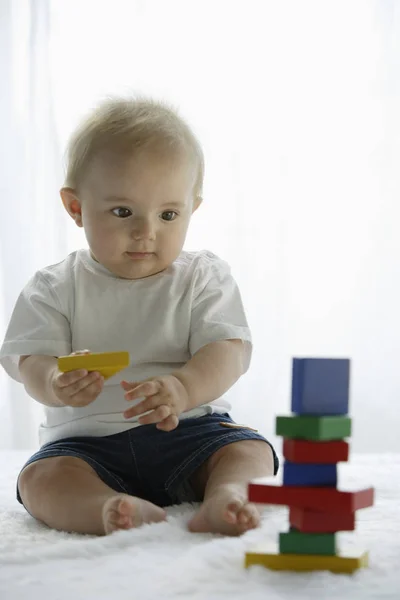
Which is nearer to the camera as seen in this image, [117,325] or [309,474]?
[309,474]

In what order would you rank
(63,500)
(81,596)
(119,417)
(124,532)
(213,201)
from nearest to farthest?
(81,596) → (124,532) → (63,500) → (119,417) → (213,201)

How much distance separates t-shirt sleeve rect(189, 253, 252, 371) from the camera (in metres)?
1.24

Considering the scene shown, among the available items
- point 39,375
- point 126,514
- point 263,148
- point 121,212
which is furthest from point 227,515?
point 263,148

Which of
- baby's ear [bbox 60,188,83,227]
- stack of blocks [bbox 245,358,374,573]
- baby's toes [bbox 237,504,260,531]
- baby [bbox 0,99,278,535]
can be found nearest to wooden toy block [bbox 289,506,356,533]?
stack of blocks [bbox 245,358,374,573]

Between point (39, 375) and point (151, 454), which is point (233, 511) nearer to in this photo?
point (151, 454)

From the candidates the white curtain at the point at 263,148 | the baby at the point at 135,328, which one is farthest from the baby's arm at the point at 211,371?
the white curtain at the point at 263,148

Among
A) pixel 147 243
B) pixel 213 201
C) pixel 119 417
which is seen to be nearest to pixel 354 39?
pixel 213 201

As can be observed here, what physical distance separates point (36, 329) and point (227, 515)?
1.49ft

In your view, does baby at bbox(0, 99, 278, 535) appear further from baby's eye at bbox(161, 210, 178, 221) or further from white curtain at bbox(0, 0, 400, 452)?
white curtain at bbox(0, 0, 400, 452)

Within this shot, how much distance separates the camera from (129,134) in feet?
4.05

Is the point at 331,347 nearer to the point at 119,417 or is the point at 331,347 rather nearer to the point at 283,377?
the point at 283,377

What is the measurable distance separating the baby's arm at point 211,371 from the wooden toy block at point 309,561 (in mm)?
350

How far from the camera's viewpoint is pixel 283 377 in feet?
7.23

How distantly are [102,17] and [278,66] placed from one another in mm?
455
